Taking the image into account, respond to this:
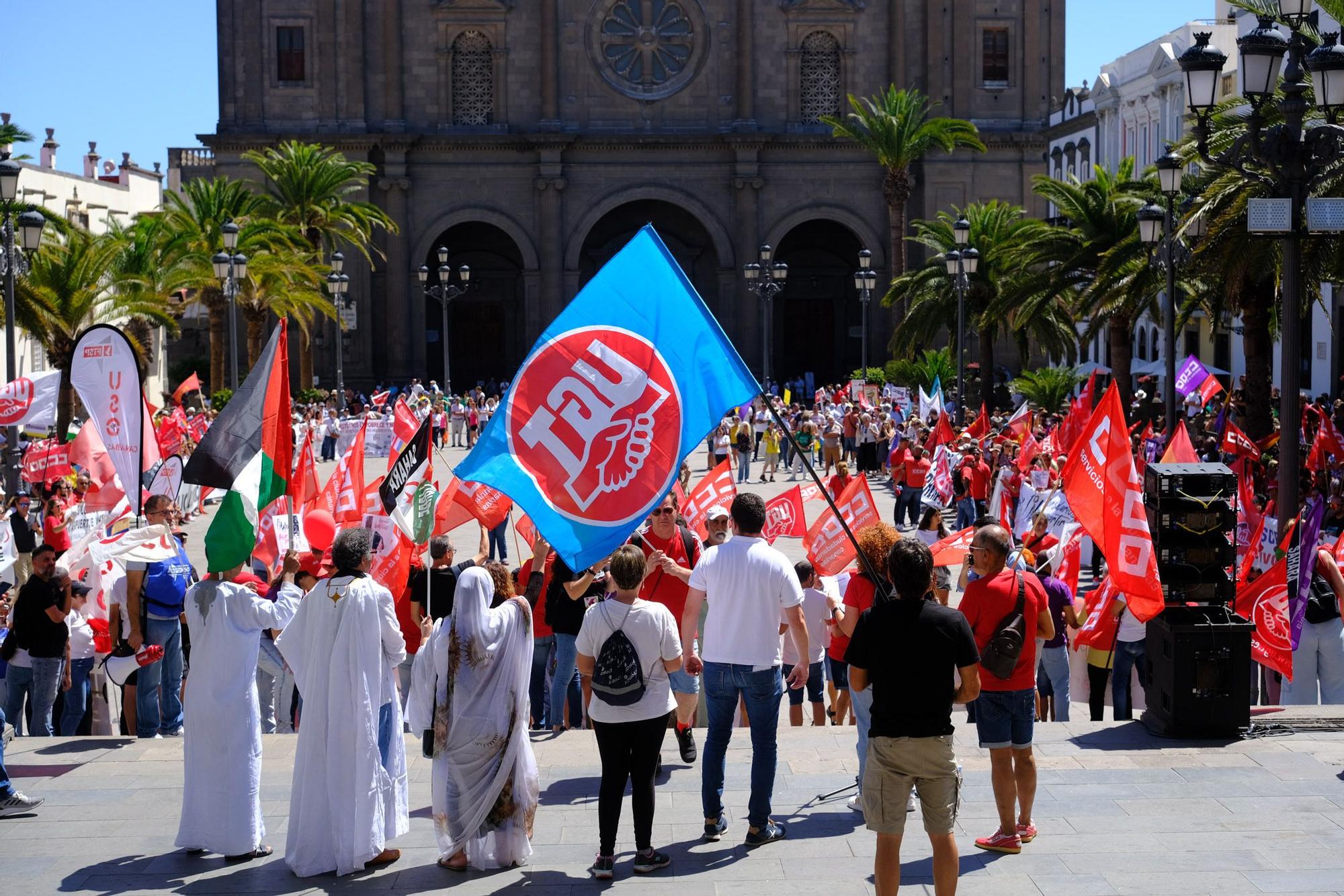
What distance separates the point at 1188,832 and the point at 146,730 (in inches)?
258

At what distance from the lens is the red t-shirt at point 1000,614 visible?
24.0ft

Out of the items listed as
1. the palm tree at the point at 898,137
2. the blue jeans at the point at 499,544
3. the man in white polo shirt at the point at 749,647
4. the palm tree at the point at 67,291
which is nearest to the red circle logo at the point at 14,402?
the blue jeans at the point at 499,544

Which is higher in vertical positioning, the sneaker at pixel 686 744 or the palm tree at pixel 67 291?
the palm tree at pixel 67 291

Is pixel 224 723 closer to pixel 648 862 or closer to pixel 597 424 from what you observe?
pixel 648 862

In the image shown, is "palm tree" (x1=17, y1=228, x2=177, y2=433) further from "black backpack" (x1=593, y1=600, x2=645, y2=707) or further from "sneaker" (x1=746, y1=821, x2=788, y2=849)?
"sneaker" (x1=746, y1=821, x2=788, y2=849)

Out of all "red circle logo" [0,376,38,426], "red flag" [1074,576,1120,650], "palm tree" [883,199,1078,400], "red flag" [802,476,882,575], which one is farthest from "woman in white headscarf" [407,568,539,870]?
"palm tree" [883,199,1078,400]

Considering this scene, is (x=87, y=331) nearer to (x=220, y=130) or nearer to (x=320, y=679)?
(x=320, y=679)

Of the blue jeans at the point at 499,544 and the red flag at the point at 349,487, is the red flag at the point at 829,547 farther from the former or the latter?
the blue jeans at the point at 499,544

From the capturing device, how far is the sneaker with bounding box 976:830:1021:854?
24.4 feet

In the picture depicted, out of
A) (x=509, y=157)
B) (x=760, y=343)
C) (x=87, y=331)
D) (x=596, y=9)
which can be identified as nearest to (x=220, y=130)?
(x=509, y=157)

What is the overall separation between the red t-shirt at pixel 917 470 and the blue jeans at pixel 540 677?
12.9 meters

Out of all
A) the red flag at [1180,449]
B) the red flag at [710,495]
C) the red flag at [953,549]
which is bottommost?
the red flag at [953,549]

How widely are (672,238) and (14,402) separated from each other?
4173cm

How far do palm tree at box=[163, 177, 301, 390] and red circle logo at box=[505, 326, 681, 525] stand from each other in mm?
30029
